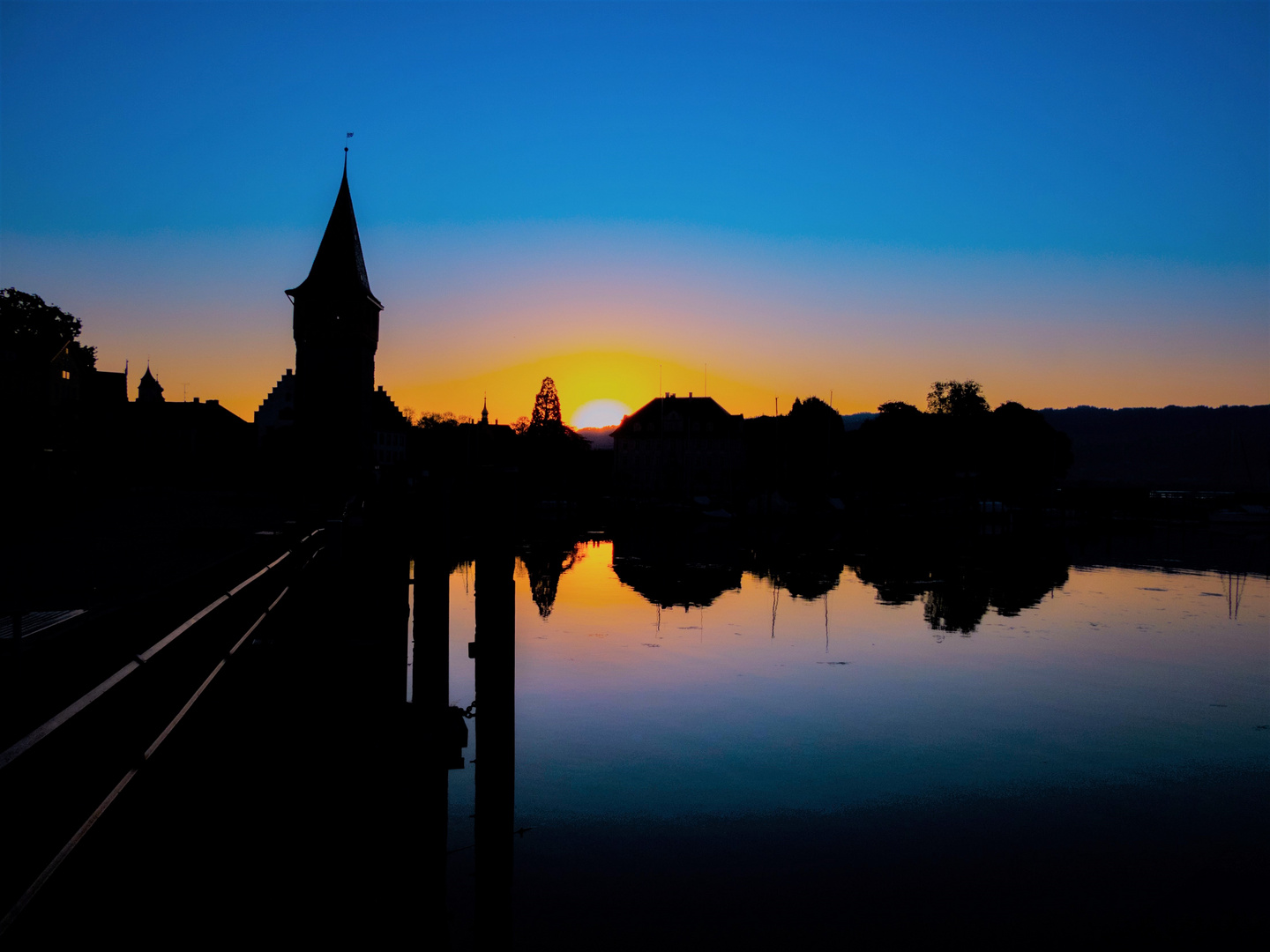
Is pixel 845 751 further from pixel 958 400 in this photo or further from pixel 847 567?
pixel 958 400

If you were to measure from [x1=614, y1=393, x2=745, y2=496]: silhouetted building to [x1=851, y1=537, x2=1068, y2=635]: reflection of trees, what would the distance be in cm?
5762

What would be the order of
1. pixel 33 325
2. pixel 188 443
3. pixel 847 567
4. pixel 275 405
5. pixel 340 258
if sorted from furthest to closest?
pixel 275 405 → pixel 188 443 → pixel 340 258 → pixel 33 325 → pixel 847 567

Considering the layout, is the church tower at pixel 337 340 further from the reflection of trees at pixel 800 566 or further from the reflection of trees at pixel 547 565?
the reflection of trees at pixel 800 566

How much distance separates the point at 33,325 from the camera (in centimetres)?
6969

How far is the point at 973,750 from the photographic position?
665 inches

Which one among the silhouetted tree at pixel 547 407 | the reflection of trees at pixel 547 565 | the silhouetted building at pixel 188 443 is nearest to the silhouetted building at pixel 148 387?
the silhouetted building at pixel 188 443

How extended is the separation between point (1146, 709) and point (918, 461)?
3832 inches

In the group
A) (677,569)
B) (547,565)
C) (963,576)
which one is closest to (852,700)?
(963,576)

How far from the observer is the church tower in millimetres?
76688

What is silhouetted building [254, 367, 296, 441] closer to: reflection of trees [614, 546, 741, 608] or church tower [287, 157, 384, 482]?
church tower [287, 157, 384, 482]

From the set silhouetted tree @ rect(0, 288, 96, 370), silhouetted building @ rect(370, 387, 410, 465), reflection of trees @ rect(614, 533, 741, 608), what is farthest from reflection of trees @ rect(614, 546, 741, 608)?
silhouetted building @ rect(370, 387, 410, 465)

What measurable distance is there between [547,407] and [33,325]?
71.4 m

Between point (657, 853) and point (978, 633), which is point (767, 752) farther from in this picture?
point (978, 633)

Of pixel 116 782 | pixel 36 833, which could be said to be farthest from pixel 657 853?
pixel 36 833
